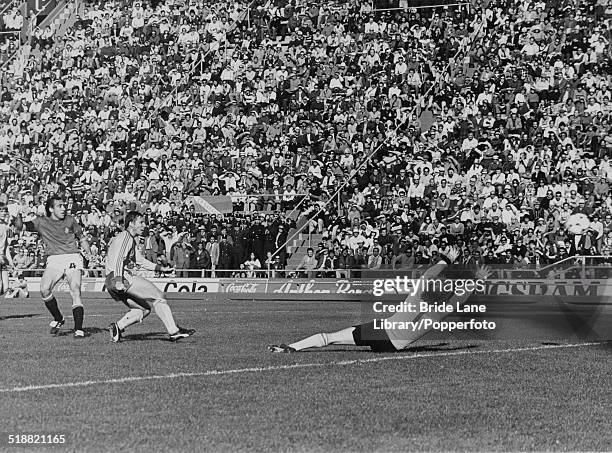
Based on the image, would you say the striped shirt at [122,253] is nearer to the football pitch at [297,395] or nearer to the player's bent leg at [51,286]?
the football pitch at [297,395]

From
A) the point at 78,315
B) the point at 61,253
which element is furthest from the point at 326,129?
the point at 78,315

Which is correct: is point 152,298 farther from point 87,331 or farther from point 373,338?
point 373,338

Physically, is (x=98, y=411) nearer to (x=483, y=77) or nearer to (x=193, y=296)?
(x=193, y=296)

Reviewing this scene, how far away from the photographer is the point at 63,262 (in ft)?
35.8

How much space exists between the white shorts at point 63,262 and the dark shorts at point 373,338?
3.22 m

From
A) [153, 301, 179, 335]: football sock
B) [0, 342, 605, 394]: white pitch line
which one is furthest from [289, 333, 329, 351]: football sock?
[153, 301, 179, 335]: football sock

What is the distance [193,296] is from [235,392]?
11897mm

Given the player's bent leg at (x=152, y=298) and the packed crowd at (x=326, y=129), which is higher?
the packed crowd at (x=326, y=129)

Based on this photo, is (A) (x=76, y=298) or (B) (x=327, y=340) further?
(A) (x=76, y=298)

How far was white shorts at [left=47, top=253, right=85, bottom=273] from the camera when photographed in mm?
10867

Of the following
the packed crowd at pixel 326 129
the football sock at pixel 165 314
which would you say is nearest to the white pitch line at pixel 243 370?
the football sock at pixel 165 314

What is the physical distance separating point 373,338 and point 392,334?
21cm

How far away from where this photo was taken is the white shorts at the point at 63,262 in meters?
10.9

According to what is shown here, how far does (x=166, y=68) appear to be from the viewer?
23.5m
